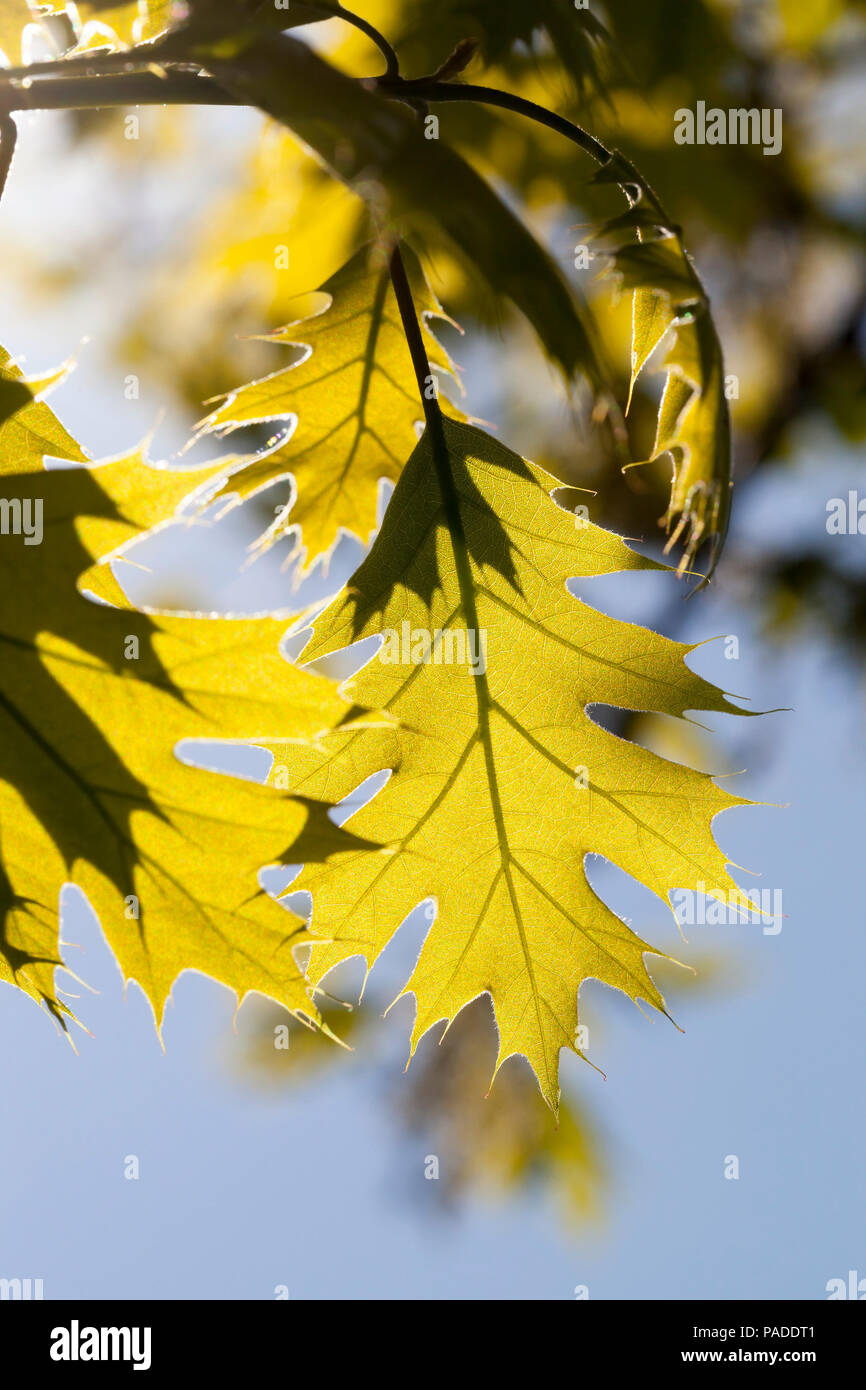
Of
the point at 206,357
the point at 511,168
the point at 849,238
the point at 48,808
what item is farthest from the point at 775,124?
the point at 48,808

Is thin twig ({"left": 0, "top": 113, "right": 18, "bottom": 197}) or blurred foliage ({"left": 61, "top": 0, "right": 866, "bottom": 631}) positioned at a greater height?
blurred foliage ({"left": 61, "top": 0, "right": 866, "bottom": 631})

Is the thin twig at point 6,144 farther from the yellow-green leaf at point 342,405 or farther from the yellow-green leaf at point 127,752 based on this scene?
the yellow-green leaf at point 342,405

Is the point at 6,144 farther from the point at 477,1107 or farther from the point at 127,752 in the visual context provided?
the point at 477,1107

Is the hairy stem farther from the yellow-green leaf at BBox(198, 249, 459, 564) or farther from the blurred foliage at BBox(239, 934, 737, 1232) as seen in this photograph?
the blurred foliage at BBox(239, 934, 737, 1232)

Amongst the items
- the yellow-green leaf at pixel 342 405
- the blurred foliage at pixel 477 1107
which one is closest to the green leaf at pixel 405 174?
the yellow-green leaf at pixel 342 405

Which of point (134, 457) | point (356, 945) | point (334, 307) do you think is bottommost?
point (356, 945)

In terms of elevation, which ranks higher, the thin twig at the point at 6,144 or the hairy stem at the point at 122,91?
the thin twig at the point at 6,144

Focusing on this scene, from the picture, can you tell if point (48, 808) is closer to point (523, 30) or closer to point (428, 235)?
point (428, 235)

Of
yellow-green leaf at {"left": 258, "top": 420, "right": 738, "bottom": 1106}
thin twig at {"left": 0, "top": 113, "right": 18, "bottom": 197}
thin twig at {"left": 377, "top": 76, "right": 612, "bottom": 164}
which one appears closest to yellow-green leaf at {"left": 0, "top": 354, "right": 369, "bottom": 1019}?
thin twig at {"left": 0, "top": 113, "right": 18, "bottom": 197}
